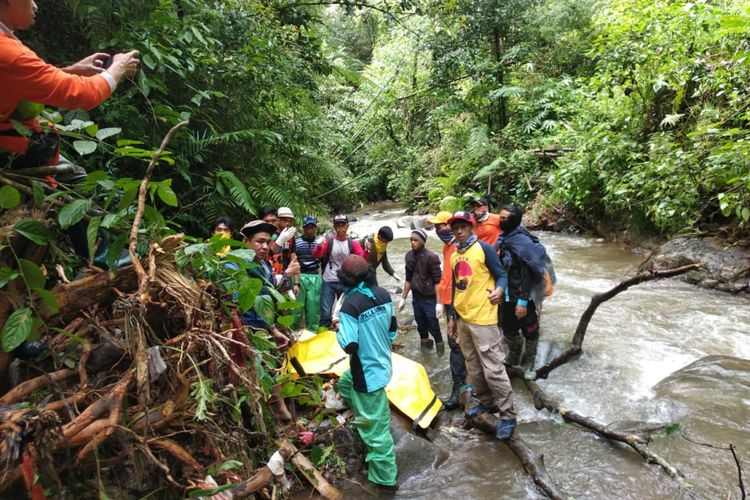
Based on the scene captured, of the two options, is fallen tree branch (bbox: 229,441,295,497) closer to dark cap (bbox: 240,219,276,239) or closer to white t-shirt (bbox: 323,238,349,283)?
dark cap (bbox: 240,219,276,239)

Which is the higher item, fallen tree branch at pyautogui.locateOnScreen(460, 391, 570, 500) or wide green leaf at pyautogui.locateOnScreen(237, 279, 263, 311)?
wide green leaf at pyautogui.locateOnScreen(237, 279, 263, 311)

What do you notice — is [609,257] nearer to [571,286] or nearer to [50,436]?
[571,286]

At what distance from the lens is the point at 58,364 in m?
2.05

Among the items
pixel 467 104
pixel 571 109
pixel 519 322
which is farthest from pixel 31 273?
pixel 467 104

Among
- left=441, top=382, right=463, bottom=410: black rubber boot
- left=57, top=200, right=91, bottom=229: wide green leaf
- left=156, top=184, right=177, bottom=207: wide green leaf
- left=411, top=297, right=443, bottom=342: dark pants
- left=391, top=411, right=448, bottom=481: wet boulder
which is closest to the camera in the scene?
left=57, top=200, right=91, bottom=229: wide green leaf

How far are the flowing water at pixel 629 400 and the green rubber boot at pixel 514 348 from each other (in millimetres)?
313

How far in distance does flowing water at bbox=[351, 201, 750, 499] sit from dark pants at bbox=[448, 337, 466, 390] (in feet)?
1.32

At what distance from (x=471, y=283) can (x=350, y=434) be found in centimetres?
183

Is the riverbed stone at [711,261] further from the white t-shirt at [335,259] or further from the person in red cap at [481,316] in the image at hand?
the white t-shirt at [335,259]

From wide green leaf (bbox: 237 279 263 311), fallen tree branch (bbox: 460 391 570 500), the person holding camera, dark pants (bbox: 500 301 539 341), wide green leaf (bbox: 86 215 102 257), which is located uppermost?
the person holding camera

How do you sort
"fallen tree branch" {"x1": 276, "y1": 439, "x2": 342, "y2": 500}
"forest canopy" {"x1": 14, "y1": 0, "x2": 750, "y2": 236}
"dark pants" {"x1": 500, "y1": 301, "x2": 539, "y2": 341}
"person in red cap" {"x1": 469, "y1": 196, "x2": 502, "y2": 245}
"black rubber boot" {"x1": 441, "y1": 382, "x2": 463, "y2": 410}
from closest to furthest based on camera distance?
1. "fallen tree branch" {"x1": 276, "y1": 439, "x2": 342, "y2": 500}
2. "forest canopy" {"x1": 14, "y1": 0, "x2": 750, "y2": 236}
3. "black rubber boot" {"x1": 441, "y1": 382, "x2": 463, "y2": 410}
4. "dark pants" {"x1": 500, "y1": 301, "x2": 539, "y2": 341}
5. "person in red cap" {"x1": 469, "y1": 196, "x2": 502, "y2": 245}

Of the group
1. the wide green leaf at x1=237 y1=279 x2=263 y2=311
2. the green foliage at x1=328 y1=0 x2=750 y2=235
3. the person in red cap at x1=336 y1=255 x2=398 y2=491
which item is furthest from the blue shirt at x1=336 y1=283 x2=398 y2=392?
the green foliage at x1=328 y1=0 x2=750 y2=235

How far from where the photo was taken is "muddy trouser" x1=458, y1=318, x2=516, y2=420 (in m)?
4.16

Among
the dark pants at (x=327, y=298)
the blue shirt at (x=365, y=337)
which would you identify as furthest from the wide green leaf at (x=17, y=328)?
the dark pants at (x=327, y=298)
